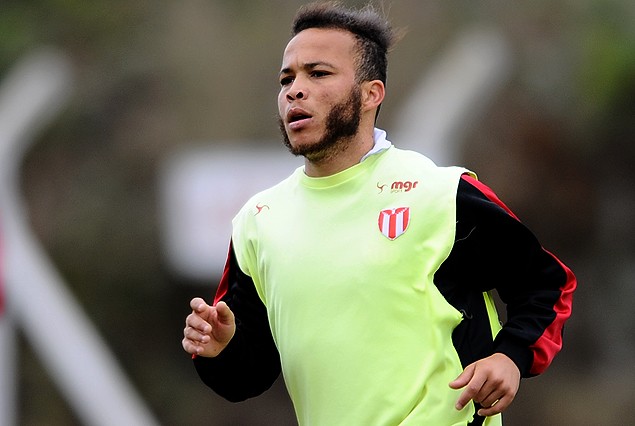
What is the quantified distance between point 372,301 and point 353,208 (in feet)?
0.97

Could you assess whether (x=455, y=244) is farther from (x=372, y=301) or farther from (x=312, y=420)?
(x=312, y=420)

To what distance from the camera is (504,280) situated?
4086mm

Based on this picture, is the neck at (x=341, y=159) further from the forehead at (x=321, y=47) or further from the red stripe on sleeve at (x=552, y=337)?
the red stripe on sleeve at (x=552, y=337)

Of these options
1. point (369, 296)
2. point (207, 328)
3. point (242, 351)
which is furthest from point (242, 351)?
point (369, 296)

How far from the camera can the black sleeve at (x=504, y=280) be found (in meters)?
4.01

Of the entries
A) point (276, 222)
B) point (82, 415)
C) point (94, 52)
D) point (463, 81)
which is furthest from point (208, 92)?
point (276, 222)

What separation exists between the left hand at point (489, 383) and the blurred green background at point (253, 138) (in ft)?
39.0

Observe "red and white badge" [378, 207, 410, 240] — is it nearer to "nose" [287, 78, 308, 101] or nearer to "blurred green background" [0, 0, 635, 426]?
"nose" [287, 78, 308, 101]

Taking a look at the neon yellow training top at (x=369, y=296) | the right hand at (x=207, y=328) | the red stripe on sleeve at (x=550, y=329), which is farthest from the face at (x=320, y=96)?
the right hand at (x=207, y=328)

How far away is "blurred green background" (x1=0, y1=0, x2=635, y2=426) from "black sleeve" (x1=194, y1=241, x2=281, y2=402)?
37.3 feet

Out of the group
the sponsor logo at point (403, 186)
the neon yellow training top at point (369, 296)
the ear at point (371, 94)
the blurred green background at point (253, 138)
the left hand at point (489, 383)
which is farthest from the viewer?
the blurred green background at point (253, 138)

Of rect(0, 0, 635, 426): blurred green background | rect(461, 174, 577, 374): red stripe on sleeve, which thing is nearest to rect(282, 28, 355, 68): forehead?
rect(461, 174, 577, 374): red stripe on sleeve

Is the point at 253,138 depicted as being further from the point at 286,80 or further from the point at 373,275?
the point at 373,275

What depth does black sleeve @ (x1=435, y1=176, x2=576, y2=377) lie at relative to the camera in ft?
13.1
